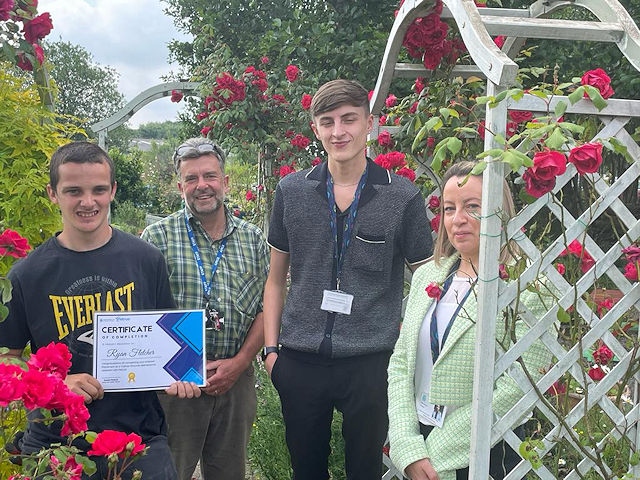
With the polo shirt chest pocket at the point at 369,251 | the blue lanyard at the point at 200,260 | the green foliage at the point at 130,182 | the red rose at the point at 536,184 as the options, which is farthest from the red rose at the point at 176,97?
the green foliage at the point at 130,182

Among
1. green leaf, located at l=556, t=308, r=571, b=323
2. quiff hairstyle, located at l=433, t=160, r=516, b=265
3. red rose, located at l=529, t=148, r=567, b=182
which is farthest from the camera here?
quiff hairstyle, located at l=433, t=160, r=516, b=265

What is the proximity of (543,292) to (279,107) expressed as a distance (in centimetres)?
582

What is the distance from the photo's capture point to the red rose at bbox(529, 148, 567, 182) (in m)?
2.00

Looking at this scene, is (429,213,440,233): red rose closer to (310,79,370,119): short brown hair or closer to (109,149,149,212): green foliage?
(310,79,370,119): short brown hair

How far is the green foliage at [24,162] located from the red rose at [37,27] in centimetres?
20

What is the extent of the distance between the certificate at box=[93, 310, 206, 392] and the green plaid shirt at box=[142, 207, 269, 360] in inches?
15.6

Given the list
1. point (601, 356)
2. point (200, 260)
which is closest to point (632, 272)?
point (601, 356)

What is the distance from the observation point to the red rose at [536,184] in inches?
79.6

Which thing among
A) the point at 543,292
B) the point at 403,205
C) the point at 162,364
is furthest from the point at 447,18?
the point at 162,364

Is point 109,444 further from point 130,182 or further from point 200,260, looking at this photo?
point 130,182

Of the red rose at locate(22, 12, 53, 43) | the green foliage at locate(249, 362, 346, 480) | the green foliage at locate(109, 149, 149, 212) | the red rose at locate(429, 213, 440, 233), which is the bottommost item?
the green foliage at locate(109, 149, 149, 212)

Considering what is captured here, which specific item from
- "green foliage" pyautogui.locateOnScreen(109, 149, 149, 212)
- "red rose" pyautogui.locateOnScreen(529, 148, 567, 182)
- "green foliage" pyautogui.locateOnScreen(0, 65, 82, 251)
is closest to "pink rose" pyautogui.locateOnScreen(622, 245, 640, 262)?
"red rose" pyautogui.locateOnScreen(529, 148, 567, 182)

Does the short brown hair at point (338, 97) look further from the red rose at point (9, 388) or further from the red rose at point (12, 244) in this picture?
the red rose at point (9, 388)

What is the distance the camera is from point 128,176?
68.5 feet
